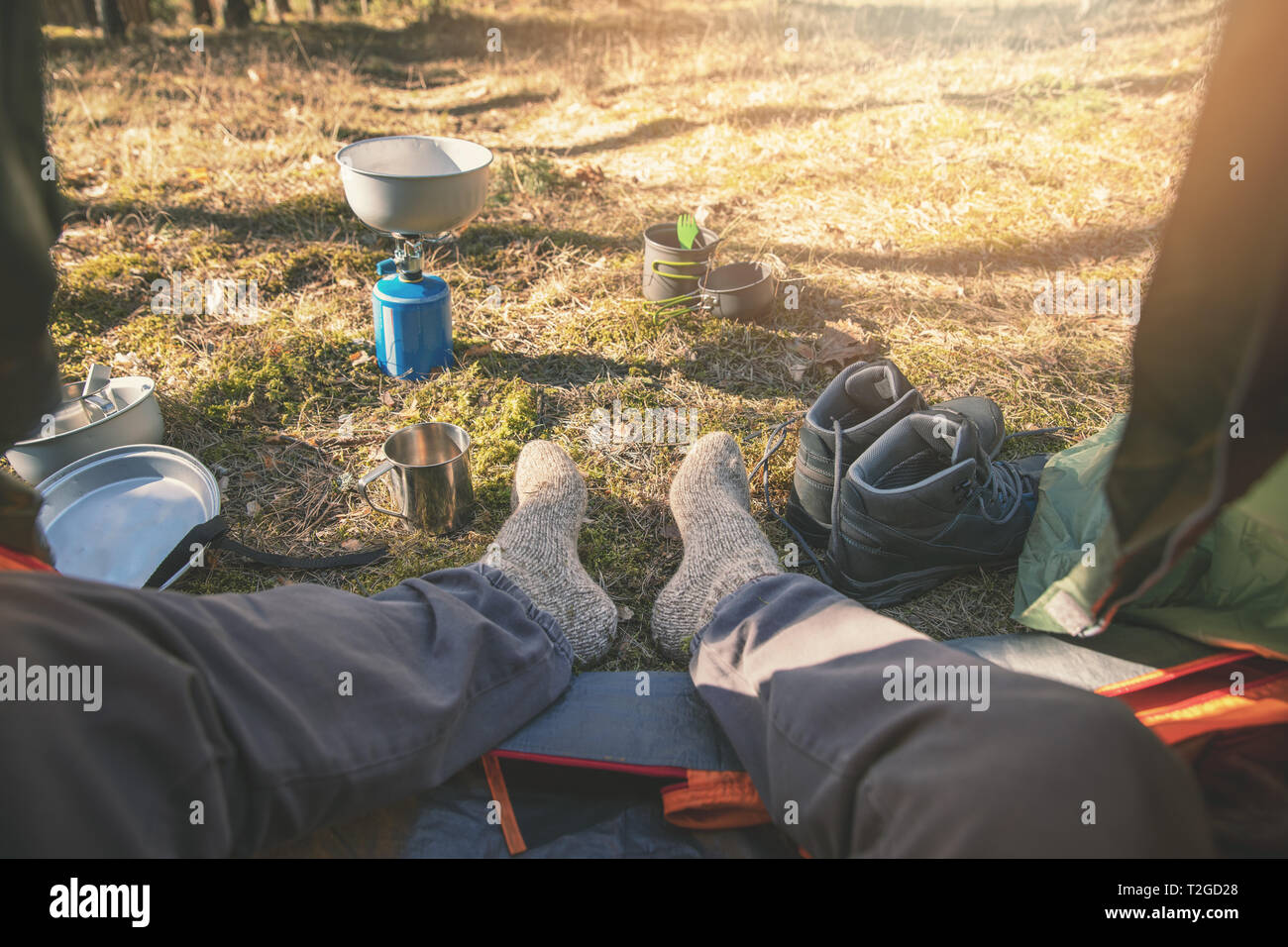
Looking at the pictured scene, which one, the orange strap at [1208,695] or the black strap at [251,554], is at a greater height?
the orange strap at [1208,695]

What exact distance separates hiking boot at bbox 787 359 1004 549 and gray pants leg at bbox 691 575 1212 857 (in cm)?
77

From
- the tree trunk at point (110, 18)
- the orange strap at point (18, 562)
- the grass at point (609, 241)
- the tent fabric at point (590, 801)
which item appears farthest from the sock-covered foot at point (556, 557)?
the tree trunk at point (110, 18)

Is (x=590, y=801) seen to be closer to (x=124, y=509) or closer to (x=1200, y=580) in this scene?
(x=1200, y=580)

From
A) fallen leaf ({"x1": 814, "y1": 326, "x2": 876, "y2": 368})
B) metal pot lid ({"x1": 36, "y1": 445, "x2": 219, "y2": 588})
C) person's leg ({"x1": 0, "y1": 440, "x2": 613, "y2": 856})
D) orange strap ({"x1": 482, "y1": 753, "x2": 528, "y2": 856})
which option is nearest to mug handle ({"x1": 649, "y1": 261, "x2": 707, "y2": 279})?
fallen leaf ({"x1": 814, "y1": 326, "x2": 876, "y2": 368})

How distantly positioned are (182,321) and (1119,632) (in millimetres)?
3465

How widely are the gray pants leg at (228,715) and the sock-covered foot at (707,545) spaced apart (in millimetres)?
544

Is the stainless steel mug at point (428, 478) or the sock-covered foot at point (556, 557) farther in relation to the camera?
the stainless steel mug at point (428, 478)

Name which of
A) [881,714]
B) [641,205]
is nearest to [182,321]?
[641,205]

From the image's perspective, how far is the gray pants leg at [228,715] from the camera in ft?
2.56

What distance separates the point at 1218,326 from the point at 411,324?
2377mm

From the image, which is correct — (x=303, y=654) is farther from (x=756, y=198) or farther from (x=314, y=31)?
(x=314, y=31)

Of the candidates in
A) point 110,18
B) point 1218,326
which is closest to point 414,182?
point 1218,326

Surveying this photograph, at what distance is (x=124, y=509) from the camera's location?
2021 mm

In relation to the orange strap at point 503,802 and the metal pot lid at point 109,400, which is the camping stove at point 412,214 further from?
the orange strap at point 503,802
